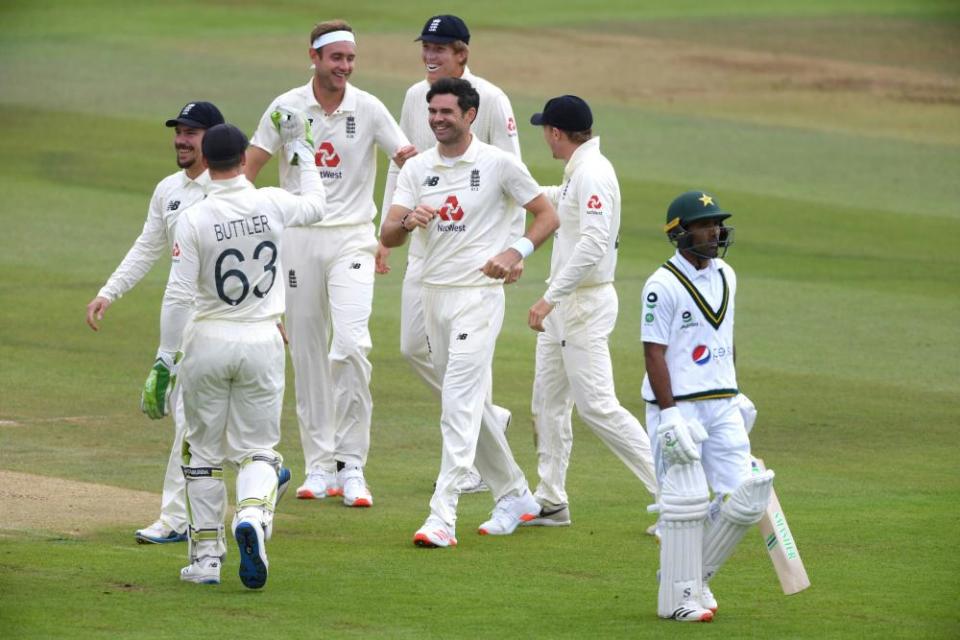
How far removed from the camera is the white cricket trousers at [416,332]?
966 centimetres

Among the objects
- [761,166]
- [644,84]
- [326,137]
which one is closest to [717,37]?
[644,84]

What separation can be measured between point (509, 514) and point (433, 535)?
0.75 m

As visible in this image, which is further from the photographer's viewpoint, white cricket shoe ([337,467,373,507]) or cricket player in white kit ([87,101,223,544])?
white cricket shoe ([337,467,373,507])

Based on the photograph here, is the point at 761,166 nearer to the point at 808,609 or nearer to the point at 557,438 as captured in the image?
the point at 557,438

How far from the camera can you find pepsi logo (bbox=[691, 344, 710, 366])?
7520 mm

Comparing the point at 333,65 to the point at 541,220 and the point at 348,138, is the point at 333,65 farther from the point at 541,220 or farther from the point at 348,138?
the point at 541,220

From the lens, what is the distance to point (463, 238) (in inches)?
359

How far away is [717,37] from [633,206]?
1349cm

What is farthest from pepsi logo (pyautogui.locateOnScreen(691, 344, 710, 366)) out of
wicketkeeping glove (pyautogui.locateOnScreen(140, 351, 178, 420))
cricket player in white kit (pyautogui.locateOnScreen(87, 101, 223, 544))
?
cricket player in white kit (pyautogui.locateOnScreen(87, 101, 223, 544))

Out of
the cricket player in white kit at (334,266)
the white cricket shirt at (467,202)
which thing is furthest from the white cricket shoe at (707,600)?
the cricket player in white kit at (334,266)

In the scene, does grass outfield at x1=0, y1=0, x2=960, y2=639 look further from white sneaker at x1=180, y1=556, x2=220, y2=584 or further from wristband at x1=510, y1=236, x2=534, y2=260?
wristband at x1=510, y1=236, x2=534, y2=260

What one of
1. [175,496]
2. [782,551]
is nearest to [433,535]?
[175,496]

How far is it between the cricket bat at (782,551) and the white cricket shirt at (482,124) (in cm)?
294

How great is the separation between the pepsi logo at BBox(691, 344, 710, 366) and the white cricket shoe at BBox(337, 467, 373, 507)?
307 cm
